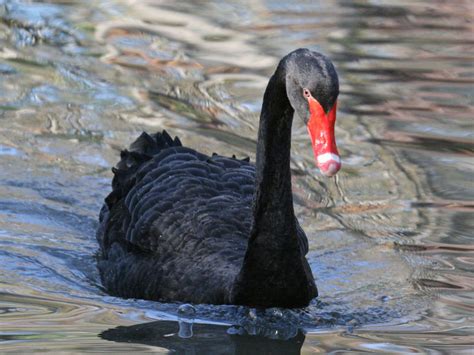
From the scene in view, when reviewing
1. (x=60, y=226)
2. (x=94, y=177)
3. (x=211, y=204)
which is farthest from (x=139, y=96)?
(x=211, y=204)

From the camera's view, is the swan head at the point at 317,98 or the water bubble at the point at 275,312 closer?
the swan head at the point at 317,98

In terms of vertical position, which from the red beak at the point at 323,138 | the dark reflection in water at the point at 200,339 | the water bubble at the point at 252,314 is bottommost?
the dark reflection in water at the point at 200,339

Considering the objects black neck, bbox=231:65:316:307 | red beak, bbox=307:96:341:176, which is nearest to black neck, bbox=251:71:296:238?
black neck, bbox=231:65:316:307

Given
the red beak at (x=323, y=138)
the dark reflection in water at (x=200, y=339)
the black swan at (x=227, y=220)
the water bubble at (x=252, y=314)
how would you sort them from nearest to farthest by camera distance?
the red beak at (x=323, y=138), the black swan at (x=227, y=220), the dark reflection in water at (x=200, y=339), the water bubble at (x=252, y=314)

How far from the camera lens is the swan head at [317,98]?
515cm

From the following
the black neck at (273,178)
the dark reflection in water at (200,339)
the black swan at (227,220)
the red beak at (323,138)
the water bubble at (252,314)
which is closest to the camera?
the red beak at (323,138)

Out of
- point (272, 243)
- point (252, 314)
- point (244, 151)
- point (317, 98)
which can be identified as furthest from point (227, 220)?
point (244, 151)

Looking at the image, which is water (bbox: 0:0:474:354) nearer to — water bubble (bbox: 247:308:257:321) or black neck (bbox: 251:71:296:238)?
water bubble (bbox: 247:308:257:321)

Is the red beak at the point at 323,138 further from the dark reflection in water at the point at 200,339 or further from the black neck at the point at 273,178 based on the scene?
the dark reflection in water at the point at 200,339

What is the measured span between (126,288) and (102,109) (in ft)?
11.1

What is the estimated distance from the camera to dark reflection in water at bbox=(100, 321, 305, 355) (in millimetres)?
5867

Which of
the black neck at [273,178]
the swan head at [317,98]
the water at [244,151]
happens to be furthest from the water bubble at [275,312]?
the swan head at [317,98]

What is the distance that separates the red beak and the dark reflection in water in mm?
1217

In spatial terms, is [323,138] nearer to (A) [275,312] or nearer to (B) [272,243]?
(B) [272,243]
